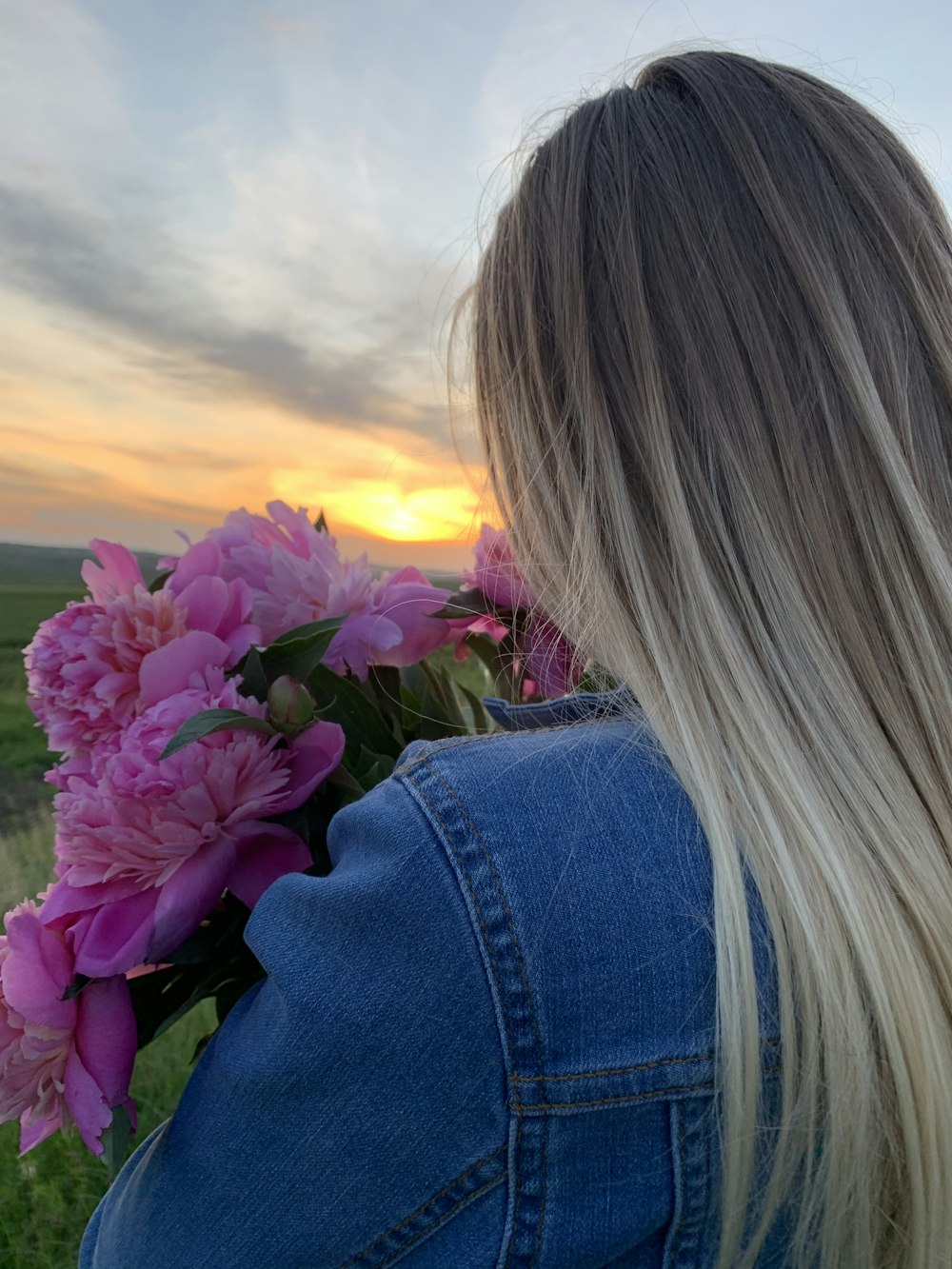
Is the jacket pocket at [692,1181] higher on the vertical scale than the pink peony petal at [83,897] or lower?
lower

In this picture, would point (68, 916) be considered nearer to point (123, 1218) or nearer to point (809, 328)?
point (123, 1218)

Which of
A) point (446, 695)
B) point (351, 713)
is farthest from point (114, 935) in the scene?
point (446, 695)

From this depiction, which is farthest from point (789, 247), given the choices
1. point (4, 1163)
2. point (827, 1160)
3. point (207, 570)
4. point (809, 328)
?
point (4, 1163)

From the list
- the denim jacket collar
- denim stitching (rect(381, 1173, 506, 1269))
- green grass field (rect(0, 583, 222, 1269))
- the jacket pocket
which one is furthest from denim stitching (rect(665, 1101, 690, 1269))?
green grass field (rect(0, 583, 222, 1269))

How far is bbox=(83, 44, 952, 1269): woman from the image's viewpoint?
19.7 inches

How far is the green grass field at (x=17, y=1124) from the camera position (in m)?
1.31

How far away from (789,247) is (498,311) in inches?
10.9

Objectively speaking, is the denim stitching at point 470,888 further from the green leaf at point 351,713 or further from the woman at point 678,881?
the green leaf at point 351,713

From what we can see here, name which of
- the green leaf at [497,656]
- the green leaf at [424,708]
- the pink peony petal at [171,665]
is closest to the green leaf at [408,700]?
Result: the green leaf at [424,708]

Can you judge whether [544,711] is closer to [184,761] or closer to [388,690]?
[388,690]

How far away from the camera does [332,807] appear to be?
2.46ft

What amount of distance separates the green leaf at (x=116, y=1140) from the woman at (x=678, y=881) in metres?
0.02

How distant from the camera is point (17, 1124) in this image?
149cm

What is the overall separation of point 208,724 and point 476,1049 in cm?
27
